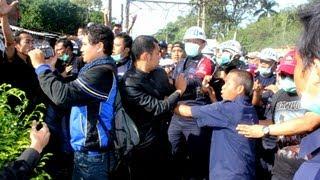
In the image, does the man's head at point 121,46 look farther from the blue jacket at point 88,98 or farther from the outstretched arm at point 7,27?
the blue jacket at point 88,98

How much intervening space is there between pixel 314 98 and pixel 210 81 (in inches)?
154

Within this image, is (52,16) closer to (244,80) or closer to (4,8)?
(4,8)

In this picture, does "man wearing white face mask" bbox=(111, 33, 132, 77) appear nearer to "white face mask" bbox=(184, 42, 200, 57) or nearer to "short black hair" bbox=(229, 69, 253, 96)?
"white face mask" bbox=(184, 42, 200, 57)

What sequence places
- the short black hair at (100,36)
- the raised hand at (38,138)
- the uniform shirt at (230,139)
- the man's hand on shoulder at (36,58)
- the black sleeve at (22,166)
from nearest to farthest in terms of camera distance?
the black sleeve at (22,166)
the raised hand at (38,138)
the man's hand on shoulder at (36,58)
the short black hair at (100,36)
the uniform shirt at (230,139)

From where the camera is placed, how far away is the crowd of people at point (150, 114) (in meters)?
3.29

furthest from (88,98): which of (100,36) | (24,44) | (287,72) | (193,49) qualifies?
(193,49)

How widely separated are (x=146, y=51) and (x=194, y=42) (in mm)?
1884

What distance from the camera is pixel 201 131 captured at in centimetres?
514

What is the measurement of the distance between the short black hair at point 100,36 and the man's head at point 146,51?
0.50m

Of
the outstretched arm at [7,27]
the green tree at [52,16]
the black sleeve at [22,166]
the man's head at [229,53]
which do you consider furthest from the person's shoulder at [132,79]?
the green tree at [52,16]

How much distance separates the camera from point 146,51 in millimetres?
3953

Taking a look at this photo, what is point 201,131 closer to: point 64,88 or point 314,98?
point 64,88

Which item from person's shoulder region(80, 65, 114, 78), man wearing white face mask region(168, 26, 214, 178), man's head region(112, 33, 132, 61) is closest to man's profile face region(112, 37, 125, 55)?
man's head region(112, 33, 132, 61)

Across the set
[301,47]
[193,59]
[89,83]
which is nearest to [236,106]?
[89,83]
